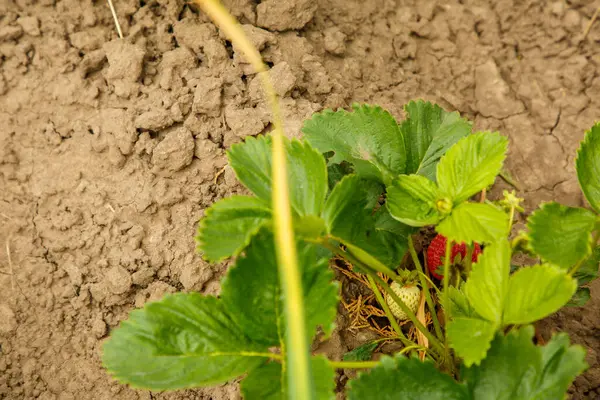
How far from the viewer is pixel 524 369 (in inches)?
36.1

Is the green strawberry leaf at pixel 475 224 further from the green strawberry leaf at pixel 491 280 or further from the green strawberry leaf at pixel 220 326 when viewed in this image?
the green strawberry leaf at pixel 220 326

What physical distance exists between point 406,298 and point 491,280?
308mm

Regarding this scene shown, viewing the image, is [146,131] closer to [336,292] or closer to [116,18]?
[116,18]

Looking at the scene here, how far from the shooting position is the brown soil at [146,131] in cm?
125

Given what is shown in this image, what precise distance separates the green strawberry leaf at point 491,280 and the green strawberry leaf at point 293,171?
278 millimetres

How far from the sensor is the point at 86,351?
1.24m

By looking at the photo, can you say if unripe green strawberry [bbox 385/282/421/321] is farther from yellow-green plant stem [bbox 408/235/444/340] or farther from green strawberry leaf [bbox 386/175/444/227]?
green strawberry leaf [bbox 386/175/444/227]

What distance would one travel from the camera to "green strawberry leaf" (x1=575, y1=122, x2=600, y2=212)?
1.04 m

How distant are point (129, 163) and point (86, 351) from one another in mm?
419

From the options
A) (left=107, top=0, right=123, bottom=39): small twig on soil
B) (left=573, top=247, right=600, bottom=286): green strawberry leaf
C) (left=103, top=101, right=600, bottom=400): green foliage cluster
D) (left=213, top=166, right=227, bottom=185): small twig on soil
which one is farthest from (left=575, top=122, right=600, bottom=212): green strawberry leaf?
(left=107, top=0, right=123, bottom=39): small twig on soil

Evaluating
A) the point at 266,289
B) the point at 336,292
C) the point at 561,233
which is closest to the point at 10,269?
the point at 266,289

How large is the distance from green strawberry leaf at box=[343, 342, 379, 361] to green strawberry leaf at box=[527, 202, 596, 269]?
1.34 ft

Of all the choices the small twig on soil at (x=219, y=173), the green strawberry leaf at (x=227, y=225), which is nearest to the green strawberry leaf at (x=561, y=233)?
the green strawberry leaf at (x=227, y=225)

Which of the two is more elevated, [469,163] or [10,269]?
[10,269]
